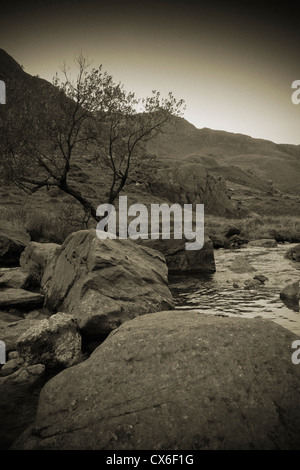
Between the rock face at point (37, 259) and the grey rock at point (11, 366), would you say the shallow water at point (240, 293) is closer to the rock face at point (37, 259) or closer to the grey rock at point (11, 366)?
the rock face at point (37, 259)

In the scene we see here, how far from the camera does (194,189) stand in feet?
159

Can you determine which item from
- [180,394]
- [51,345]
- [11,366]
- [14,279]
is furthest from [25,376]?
[14,279]

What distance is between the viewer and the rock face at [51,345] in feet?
19.5

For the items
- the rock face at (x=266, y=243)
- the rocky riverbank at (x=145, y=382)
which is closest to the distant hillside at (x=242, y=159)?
the rock face at (x=266, y=243)

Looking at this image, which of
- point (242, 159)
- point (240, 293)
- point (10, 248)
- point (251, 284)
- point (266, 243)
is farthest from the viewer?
point (242, 159)

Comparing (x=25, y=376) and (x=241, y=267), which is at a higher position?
(x=241, y=267)

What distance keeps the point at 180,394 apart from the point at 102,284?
14.1ft

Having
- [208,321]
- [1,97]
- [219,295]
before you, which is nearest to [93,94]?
[1,97]

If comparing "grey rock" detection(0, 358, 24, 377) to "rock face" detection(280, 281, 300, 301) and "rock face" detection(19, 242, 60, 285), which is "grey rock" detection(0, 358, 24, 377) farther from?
"rock face" detection(280, 281, 300, 301)

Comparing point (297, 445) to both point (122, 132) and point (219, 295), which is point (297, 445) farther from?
point (122, 132)

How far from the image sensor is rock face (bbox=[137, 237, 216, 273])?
15430 mm

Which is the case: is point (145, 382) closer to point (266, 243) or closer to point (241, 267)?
point (241, 267)

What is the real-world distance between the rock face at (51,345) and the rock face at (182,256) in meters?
9.31

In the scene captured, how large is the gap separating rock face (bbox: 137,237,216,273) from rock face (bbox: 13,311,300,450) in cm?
1042
